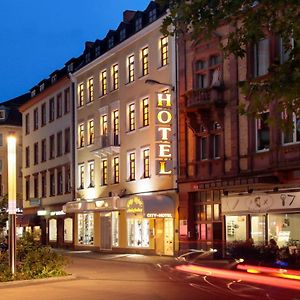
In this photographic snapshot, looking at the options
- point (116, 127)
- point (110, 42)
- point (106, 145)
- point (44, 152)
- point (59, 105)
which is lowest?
point (106, 145)

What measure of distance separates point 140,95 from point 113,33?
794 cm

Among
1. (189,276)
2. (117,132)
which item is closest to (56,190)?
(117,132)

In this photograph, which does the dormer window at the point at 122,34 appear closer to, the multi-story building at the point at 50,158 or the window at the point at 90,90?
the window at the point at 90,90

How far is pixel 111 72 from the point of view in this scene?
155 feet

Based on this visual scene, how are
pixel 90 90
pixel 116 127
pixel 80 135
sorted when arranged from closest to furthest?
pixel 116 127 → pixel 90 90 → pixel 80 135

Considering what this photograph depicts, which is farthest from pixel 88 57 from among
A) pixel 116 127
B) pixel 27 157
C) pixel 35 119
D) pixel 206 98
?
pixel 206 98

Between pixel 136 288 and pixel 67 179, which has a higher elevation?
pixel 67 179

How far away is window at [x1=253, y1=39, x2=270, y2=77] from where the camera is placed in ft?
105

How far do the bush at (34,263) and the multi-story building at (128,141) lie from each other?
14.3 m

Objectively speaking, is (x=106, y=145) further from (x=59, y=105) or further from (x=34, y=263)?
(x=34, y=263)

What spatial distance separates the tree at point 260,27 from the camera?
962 cm

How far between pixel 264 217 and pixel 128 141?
1420 centimetres

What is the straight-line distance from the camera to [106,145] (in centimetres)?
4650

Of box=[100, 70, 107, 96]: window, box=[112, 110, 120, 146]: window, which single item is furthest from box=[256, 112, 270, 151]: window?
box=[100, 70, 107, 96]: window
